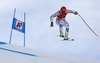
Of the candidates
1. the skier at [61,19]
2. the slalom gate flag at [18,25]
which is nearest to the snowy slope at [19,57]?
the skier at [61,19]

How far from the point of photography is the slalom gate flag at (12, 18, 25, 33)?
921 cm

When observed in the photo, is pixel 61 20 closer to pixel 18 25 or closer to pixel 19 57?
pixel 18 25

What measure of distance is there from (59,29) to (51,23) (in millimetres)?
443

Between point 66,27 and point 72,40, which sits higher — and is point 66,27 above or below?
above

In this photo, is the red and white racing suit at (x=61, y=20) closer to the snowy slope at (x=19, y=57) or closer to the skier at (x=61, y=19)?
the skier at (x=61, y=19)

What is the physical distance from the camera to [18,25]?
943 cm

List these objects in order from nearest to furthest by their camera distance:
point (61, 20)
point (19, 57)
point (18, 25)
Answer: point (19, 57)
point (61, 20)
point (18, 25)

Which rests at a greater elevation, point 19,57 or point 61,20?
point 61,20

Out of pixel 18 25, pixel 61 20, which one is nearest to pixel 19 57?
pixel 61 20

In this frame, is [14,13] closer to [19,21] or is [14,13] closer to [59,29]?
[19,21]

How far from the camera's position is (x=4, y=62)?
3328mm

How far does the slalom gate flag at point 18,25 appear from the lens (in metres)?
9.21

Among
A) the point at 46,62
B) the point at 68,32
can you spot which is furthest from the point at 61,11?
the point at 46,62

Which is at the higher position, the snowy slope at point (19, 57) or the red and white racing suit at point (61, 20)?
the red and white racing suit at point (61, 20)
